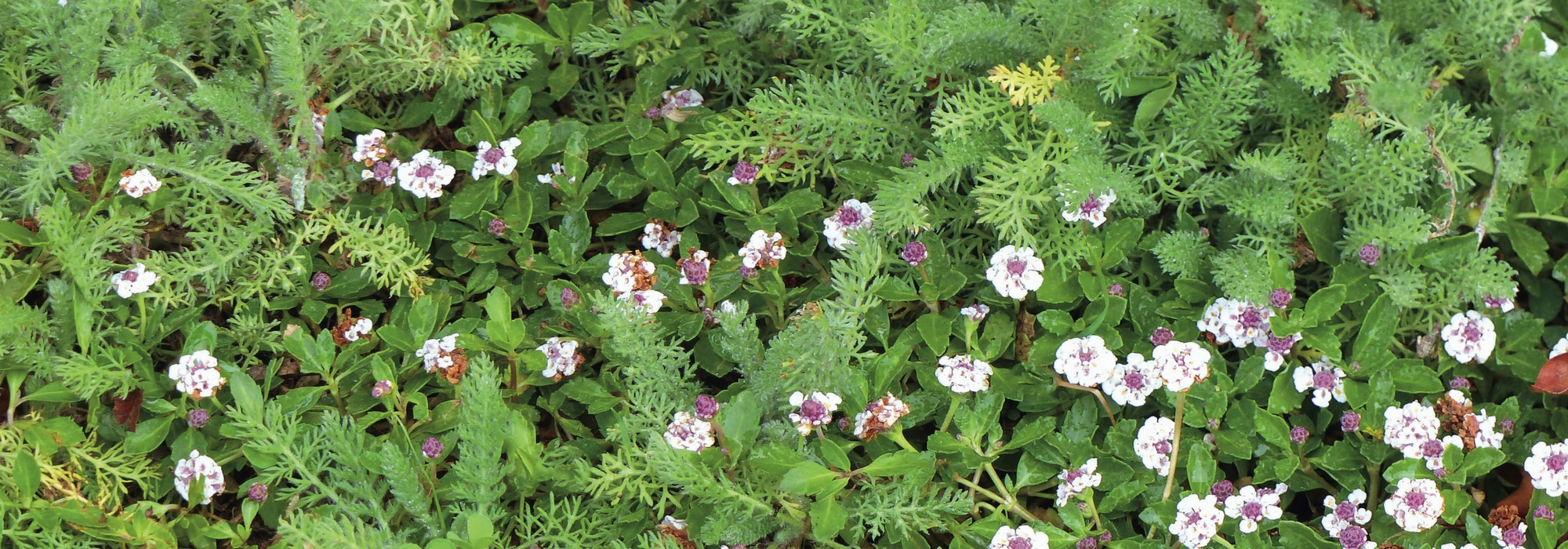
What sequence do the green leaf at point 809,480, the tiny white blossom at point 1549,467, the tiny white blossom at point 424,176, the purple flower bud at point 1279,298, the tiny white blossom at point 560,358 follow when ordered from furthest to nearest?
the tiny white blossom at point 424,176, the tiny white blossom at point 560,358, the purple flower bud at point 1279,298, the tiny white blossom at point 1549,467, the green leaf at point 809,480

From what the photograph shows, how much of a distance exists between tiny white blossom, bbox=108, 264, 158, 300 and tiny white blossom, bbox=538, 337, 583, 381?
0.75m

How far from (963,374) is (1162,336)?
1.27 ft

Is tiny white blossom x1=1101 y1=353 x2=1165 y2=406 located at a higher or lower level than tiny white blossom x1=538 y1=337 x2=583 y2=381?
higher

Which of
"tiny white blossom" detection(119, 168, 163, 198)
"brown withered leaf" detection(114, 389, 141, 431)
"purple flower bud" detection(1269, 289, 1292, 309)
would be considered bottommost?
"brown withered leaf" detection(114, 389, 141, 431)

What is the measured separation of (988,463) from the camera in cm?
202

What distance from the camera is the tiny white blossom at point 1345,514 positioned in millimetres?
1986

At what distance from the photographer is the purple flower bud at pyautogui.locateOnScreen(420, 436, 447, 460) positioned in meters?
2.03

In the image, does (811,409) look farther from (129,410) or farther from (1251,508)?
(129,410)

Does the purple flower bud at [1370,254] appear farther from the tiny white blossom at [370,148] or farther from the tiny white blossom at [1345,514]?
the tiny white blossom at [370,148]

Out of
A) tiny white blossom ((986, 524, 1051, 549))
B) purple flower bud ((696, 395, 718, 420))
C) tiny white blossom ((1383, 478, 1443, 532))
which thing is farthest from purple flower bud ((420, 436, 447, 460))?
tiny white blossom ((1383, 478, 1443, 532))

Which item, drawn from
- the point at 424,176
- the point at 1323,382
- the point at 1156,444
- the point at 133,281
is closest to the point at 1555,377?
the point at 1323,382

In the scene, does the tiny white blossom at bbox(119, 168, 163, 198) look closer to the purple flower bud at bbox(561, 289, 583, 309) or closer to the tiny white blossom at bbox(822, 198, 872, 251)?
the purple flower bud at bbox(561, 289, 583, 309)

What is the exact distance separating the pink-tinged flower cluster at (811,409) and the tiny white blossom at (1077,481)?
1.47 feet

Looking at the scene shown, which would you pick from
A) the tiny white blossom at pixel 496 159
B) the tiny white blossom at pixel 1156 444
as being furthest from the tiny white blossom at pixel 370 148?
the tiny white blossom at pixel 1156 444
